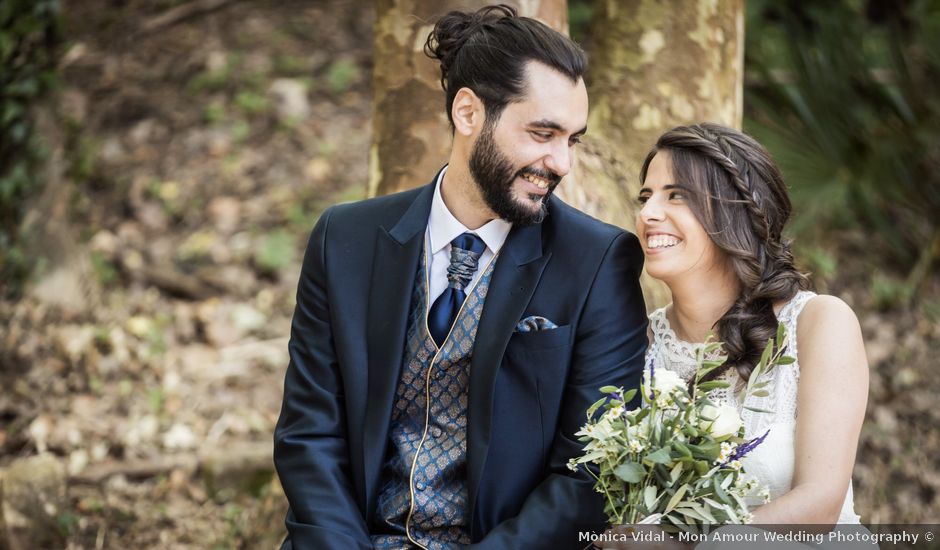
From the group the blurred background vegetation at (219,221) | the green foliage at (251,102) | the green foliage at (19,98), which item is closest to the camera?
the blurred background vegetation at (219,221)

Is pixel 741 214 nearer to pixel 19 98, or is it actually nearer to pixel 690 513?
pixel 690 513

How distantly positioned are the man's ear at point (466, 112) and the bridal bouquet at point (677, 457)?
1.03m

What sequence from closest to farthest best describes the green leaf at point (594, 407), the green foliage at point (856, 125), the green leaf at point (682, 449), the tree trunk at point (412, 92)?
the green leaf at point (682, 449)
the green leaf at point (594, 407)
the tree trunk at point (412, 92)
the green foliage at point (856, 125)

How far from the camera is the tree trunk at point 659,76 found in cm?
445

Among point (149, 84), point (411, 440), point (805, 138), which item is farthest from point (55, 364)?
point (805, 138)

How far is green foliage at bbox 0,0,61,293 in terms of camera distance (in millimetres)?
6078

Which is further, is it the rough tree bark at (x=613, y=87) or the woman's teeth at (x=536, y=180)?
the rough tree bark at (x=613, y=87)

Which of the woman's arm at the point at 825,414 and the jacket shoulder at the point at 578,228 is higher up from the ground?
the jacket shoulder at the point at 578,228

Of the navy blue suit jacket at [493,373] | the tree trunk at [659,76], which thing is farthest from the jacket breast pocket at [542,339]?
the tree trunk at [659,76]

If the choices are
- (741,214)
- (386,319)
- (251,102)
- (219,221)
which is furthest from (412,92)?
(251,102)

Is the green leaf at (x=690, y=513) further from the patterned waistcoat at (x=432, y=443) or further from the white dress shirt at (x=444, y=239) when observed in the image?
the white dress shirt at (x=444, y=239)

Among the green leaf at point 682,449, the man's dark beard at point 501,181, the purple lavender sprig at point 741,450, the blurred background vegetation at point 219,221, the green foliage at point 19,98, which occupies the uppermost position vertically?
the man's dark beard at point 501,181

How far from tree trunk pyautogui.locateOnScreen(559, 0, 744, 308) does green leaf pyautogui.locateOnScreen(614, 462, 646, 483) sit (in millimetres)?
1984

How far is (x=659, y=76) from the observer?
4.49 meters
